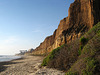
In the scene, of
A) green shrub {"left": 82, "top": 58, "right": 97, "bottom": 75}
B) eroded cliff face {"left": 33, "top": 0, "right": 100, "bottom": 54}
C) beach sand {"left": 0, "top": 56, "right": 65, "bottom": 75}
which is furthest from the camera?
eroded cliff face {"left": 33, "top": 0, "right": 100, "bottom": 54}

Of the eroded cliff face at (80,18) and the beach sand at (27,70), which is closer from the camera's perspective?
the beach sand at (27,70)

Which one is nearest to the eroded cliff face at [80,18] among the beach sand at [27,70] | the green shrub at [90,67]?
the beach sand at [27,70]

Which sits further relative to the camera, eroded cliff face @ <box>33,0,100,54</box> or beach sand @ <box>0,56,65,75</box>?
eroded cliff face @ <box>33,0,100,54</box>

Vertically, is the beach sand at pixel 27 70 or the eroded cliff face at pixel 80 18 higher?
the eroded cliff face at pixel 80 18

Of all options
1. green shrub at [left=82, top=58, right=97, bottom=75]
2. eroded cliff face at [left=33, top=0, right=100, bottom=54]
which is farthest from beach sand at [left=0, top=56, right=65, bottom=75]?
eroded cliff face at [left=33, top=0, right=100, bottom=54]

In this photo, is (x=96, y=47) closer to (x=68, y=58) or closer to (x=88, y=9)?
(x=68, y=58)

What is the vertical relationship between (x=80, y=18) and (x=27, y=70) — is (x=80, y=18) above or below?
above

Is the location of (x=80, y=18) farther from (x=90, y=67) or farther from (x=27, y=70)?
(x=90, y=67)

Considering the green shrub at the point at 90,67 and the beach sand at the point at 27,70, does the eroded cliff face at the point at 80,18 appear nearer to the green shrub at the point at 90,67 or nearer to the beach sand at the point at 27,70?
the beach sand at the point at 27,70

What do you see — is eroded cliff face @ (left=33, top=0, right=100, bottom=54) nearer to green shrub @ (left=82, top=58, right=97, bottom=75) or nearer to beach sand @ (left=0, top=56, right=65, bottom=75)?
beach sand @ (left=0, top=56, right=65, bottom=75)

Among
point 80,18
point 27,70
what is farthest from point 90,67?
A: point 80,18

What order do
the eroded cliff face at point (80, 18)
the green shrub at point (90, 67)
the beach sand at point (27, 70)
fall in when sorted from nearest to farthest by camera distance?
1. the green shrub at point (90, 67)
2. the beach sand at point (27, 70)
3. the eroded cliff face at point (80, 18)

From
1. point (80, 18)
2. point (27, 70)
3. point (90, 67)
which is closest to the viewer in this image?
point (90, 67)

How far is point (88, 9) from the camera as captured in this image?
2606cm
